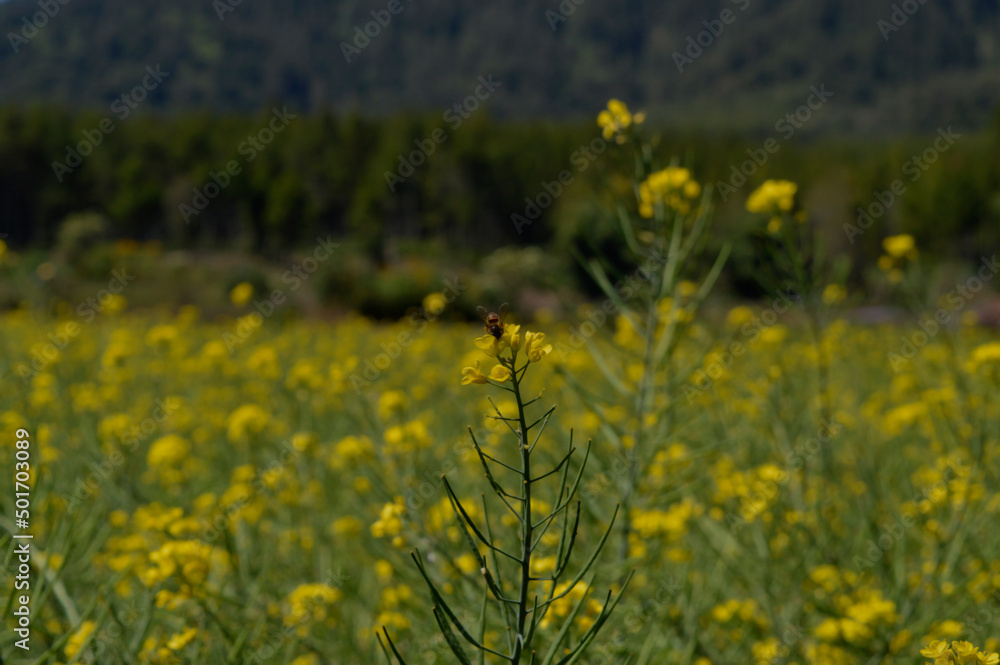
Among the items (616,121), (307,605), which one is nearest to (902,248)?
(616,121)

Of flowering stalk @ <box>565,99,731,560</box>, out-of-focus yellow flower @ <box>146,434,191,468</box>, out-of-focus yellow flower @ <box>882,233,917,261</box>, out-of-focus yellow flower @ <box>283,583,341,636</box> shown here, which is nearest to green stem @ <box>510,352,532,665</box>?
flowering stalk @ <box>565,99,731,560</box>

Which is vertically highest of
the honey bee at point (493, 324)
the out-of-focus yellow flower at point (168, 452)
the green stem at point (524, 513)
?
the out-of-focus yellow flower at point (168, 452)

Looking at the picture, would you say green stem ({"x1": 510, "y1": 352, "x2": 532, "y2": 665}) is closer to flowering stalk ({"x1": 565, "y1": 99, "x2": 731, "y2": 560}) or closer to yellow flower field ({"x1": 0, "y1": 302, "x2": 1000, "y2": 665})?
yellow flower field ({"x1": 0, "y1": 302, "x2": 1000, "y2": 665})

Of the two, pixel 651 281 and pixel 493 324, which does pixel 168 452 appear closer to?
pixel 651 281

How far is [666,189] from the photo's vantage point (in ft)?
5.71

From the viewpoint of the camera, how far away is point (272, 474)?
229 centimetres

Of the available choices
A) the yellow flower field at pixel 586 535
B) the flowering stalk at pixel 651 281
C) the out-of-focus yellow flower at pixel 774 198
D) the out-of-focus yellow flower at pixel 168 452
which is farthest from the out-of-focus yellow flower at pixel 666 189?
the out-of-focus yellow flower at pixel 168 452

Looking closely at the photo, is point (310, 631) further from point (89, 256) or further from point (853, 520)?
point (89, 256)

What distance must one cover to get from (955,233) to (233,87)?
7517 inches

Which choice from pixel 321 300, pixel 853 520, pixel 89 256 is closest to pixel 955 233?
pixel 321 300

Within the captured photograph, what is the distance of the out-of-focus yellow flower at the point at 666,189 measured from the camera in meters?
1.75

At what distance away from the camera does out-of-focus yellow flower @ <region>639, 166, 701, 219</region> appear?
5.73 ft

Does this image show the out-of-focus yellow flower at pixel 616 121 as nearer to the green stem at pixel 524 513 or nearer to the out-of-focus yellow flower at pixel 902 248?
the green stem at pixel 524 513

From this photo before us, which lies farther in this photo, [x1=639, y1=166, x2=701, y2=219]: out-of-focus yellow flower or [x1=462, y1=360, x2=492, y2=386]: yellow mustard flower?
[x1=639, y1=166, x2=701, y2=219]: out-of-focus yellow flower
